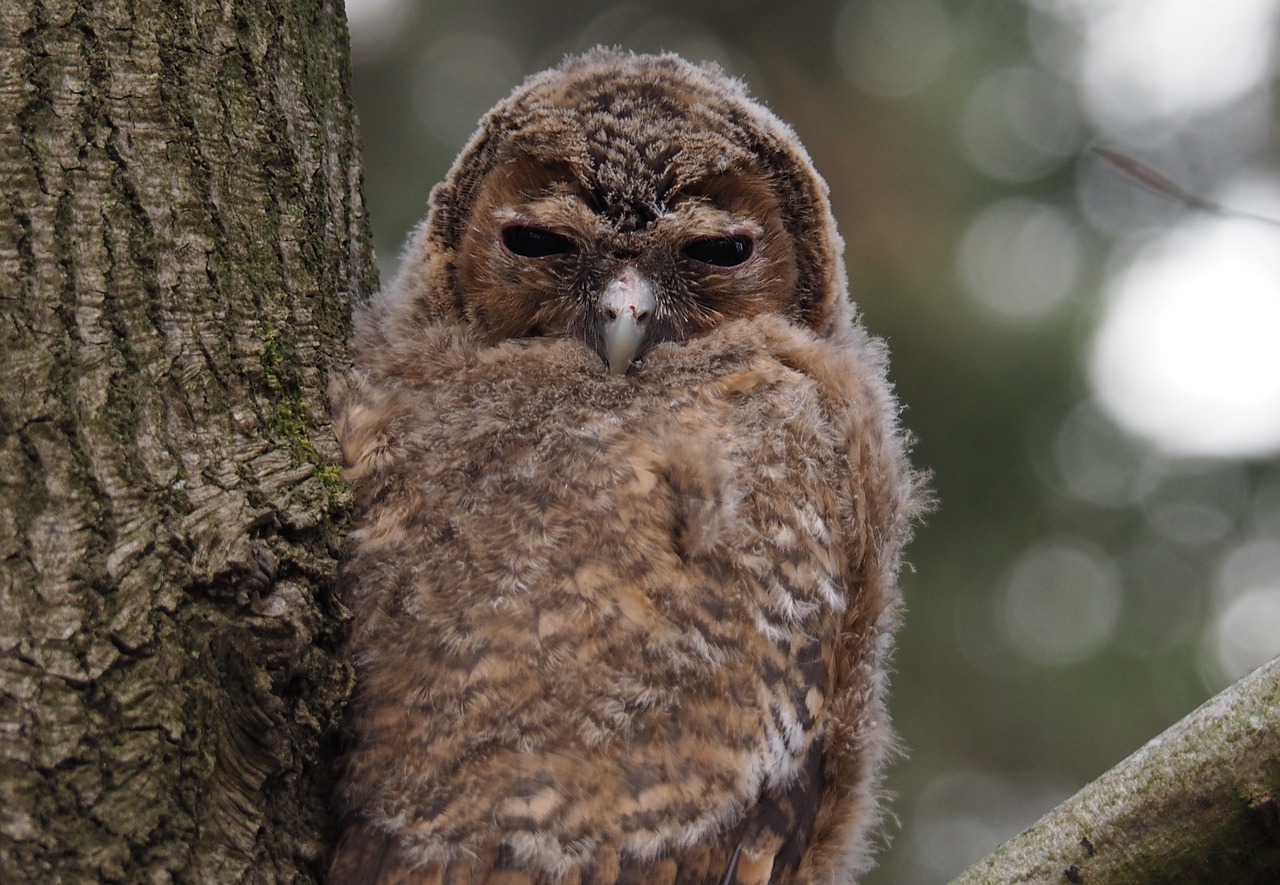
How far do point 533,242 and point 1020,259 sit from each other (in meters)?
2.91

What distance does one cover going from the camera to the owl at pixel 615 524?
1487 millimetres

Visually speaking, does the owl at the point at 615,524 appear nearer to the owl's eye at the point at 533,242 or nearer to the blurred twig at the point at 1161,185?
the owl's eye at the point at 533,242

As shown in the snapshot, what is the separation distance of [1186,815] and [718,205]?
129 centimetres

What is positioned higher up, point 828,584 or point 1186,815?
point 828,584

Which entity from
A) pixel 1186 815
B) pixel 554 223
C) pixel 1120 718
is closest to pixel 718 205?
pixel 554 223

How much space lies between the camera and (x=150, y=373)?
139cm

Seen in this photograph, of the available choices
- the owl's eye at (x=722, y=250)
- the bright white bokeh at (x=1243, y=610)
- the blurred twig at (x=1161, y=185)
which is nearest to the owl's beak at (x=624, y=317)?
the owl's eye at (x=722, y=250)

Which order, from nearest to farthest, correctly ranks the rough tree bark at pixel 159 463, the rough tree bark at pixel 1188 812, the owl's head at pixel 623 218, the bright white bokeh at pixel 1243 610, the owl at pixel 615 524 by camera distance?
the rough tree bark at pixel 159 463
the rough tree bark at pixel 1188 812
the owl at pixel 615 524
the owl's head at pixel 623 218
the bright white bokeh at pixel 1243 610

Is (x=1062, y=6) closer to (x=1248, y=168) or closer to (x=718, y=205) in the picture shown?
(x=1248, y=168)

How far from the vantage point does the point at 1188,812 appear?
53.3 inches

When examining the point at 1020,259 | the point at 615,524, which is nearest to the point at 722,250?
the point at 615,524

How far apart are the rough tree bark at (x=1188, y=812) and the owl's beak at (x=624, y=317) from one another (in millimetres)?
983

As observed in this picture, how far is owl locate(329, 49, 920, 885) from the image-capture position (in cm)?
149

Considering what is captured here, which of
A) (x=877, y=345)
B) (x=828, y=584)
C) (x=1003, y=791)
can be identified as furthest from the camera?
(x=1003, y=791)
